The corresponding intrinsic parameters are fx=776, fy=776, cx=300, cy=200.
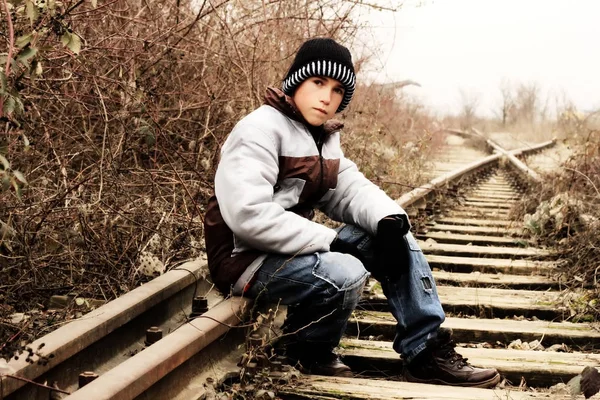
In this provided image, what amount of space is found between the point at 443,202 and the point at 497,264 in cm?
311

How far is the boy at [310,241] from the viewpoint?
305 cm

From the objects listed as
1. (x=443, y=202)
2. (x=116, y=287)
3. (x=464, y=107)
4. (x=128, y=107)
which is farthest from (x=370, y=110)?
(x=464, y=107)

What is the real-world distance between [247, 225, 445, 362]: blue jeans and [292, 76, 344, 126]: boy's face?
61 centimetres

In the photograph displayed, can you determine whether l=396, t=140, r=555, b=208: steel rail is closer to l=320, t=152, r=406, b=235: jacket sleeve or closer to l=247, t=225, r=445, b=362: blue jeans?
l=320, t=152, r=406, b=235: jacket sleeve

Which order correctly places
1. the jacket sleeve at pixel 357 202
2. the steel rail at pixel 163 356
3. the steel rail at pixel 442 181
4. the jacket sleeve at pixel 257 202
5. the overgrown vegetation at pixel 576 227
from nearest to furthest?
1. the steel rail at pixel 163 356
2. the jacket sleeve at pixel 257 202
3. the jacket sleeve at pixel 357 202
4. the overgrown vegetation at pixel 576 227
5. the steel rail at pixel 442 181

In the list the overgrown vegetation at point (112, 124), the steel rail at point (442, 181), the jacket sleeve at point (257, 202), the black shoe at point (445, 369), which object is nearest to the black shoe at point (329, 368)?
the black shoe at point (445, 369)

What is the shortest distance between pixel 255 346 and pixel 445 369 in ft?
2.61

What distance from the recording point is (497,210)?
336 inches

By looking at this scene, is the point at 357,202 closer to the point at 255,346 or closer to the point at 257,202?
the point at 257,202

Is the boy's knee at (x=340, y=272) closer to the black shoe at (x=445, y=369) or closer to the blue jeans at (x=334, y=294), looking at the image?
the blue jeans at (x=334, y=294)

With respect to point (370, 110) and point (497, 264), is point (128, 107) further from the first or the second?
point (370, 110)

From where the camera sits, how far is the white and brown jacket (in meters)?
3.00

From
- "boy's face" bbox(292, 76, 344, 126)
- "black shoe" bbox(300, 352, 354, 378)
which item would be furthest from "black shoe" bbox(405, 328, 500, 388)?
"boy's face" bbox(292, 76, 344, 126)

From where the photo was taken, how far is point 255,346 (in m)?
3.11
